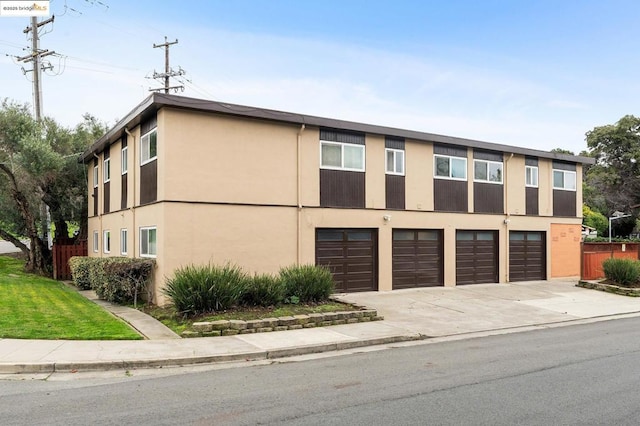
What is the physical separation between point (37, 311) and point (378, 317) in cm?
831

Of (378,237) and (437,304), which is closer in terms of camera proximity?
(437,304)

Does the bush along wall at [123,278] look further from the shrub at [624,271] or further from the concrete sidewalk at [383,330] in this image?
the shrub at [624,271]

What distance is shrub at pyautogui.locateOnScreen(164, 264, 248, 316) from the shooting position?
1205 cm

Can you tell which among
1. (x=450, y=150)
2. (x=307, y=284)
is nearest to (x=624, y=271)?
(x=450, y=150)

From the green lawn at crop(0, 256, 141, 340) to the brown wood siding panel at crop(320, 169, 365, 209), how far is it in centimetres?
771

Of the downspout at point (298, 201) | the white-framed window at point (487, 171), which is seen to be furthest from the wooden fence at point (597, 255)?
the downspout at point (298, 201)

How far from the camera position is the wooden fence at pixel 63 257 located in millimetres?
23438

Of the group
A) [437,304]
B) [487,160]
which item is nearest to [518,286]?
[487,160]

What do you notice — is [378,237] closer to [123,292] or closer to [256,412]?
[123,292]

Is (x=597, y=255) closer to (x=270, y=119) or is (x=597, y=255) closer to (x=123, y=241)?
(x=270, y=119)

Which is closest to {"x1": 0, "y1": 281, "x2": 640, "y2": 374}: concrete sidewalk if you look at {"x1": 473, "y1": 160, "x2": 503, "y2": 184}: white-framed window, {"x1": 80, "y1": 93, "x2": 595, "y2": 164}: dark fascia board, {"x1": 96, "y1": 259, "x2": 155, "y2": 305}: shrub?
{"x1": 473, "y1": 160, "x2": 503, "y2": 184}: white-framed window

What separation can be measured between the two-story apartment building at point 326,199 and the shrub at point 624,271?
2.95 metres

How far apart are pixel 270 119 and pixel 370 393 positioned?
36.3ft

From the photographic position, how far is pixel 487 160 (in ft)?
71.6
